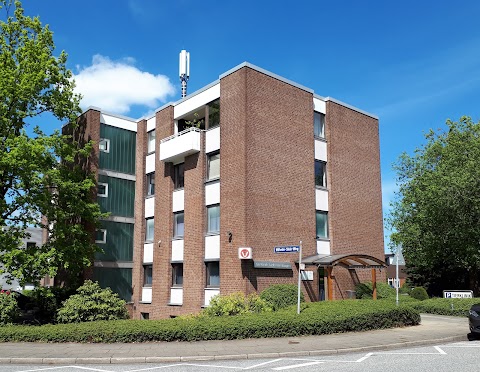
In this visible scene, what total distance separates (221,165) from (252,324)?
392 inches

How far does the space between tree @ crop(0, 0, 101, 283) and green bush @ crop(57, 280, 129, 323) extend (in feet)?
5.29

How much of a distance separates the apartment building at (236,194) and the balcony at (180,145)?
0.21 ft

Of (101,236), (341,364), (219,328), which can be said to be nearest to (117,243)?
(101,236)

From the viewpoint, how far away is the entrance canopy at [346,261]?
70.2 feet

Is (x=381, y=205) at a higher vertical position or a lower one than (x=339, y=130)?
lower

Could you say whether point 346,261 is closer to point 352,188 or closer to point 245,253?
point 352,188

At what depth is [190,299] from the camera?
23422 mm

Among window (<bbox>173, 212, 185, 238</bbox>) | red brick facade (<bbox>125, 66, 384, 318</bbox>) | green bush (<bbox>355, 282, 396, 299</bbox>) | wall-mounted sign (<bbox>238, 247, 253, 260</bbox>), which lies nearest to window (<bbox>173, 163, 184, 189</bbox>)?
red brick facade (<bbox>125, 66, 384, 318</bbox>)

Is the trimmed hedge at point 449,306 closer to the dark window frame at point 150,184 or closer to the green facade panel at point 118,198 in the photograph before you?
the dark window frame at point 150,184

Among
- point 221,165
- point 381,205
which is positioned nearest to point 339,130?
point 381,205

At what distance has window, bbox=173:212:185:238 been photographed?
25.4 metres

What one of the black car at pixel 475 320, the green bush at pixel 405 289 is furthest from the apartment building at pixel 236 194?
the green bush at pixel 405 289

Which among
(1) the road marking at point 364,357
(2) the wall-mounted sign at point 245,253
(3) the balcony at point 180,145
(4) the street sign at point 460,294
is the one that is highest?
(3) the balcony at point 180,145

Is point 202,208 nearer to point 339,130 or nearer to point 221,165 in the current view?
point 221,165
